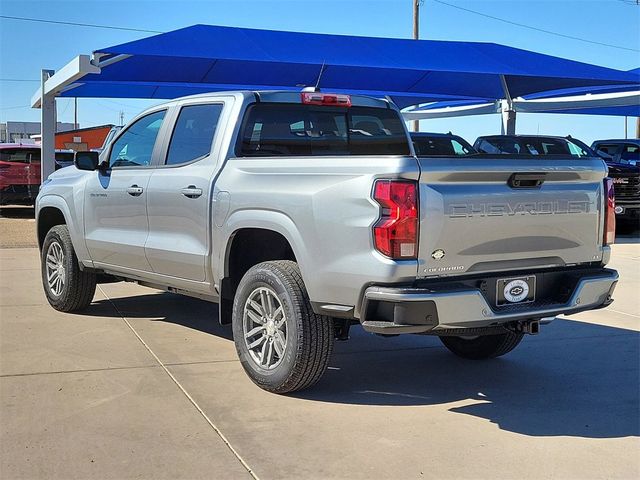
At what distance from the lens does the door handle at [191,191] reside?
A: 540 centimetres

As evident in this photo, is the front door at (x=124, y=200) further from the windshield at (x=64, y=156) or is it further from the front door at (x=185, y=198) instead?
the windshield at (x=64, y=156)

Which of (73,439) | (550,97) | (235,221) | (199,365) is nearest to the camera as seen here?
(73,439)

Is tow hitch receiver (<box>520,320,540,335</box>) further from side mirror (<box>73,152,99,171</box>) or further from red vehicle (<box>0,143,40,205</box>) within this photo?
red vehicle (<box>0,143,40,205</box>)

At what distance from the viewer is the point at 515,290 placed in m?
4.46

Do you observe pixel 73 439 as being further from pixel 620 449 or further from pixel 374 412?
pixel 620 449

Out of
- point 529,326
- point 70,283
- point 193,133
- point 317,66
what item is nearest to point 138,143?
point 193,133

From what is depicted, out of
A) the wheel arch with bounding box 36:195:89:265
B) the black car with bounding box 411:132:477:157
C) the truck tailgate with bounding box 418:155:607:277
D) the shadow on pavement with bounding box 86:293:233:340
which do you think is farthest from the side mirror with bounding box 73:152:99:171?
the black car with bounding box 411:132:477:157

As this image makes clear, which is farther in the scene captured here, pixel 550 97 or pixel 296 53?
pixel 550 97

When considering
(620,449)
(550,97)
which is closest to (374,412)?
(620,449)

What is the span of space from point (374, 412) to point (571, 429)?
1133mm

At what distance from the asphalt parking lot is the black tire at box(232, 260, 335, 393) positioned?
145 millimetres

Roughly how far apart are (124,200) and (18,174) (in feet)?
43.5

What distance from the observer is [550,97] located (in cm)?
2248

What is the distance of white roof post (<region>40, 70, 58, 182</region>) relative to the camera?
16.1m
